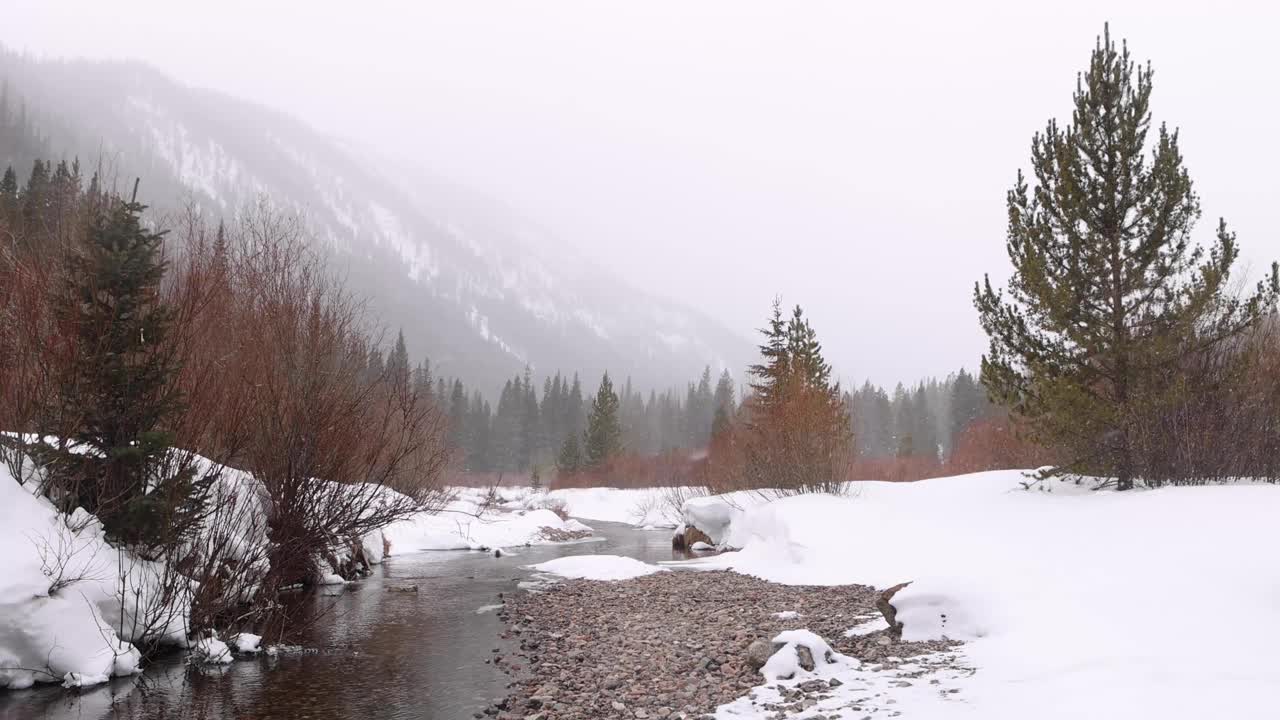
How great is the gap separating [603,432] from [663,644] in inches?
2489

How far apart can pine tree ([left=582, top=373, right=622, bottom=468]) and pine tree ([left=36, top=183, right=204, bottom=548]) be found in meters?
62.3

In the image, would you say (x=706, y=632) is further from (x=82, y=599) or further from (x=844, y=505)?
(x=844, y=505)

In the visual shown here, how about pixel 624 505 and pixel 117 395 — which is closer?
pixel 117 395

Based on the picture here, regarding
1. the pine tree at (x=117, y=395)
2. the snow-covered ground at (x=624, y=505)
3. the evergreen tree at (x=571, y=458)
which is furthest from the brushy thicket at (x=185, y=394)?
the evergreen tree at (x=571, y=458)

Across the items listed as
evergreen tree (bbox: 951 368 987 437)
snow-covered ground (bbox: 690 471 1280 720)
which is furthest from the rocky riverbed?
evergreen tree (bbox: 951 368 987 437)

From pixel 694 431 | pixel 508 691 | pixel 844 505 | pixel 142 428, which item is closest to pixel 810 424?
pixel 844 505

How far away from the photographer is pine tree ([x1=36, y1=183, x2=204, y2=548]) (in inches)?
354

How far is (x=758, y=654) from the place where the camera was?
816 cm

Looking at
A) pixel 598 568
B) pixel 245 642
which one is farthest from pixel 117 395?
pixel 598 568

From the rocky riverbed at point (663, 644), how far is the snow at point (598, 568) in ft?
8.43

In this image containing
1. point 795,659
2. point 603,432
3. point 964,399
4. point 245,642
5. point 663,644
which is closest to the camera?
point 795,659

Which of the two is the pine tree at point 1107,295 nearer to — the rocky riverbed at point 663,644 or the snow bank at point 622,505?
the rocky riverbed at point 663,644

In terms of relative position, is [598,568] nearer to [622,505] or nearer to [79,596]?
[79,596]

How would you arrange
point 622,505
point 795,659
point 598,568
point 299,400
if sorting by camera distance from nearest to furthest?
point 795,659
point 299,400
point 598,568
point 622,505
